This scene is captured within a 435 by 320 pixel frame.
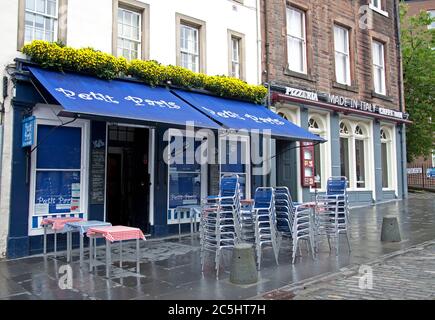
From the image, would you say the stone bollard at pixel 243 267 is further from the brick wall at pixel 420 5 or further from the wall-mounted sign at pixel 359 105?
the brick wall at pixel 420 5

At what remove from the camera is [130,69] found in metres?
10.2

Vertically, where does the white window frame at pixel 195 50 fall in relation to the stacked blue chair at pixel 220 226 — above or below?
above

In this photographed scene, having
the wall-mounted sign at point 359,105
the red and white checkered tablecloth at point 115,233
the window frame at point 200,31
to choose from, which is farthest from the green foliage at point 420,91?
the red and white checkered tablecloth at point 115,233

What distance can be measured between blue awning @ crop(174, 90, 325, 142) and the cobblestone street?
421 centimetres

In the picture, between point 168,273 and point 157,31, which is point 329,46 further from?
point 168,273

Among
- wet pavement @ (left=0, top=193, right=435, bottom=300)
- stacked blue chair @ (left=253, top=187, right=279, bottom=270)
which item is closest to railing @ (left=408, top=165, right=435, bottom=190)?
wet pavement @ (left=0, top=193, right=435, bottom=300)

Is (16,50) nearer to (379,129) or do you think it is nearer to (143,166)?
(143,166)

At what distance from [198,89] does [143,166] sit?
102 inches

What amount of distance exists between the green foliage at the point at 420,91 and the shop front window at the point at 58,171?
796 inches

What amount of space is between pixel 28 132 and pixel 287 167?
904 cm

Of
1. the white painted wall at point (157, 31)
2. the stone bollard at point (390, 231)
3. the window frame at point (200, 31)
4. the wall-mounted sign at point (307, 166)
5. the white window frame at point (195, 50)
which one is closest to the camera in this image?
the white painted wall at point (157, 31)

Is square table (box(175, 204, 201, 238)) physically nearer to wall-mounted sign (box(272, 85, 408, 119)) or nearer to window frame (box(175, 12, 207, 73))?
window frame (box(175, 12, 207, 73))

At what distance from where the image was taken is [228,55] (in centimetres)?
1304

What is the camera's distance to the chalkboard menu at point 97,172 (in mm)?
9742
